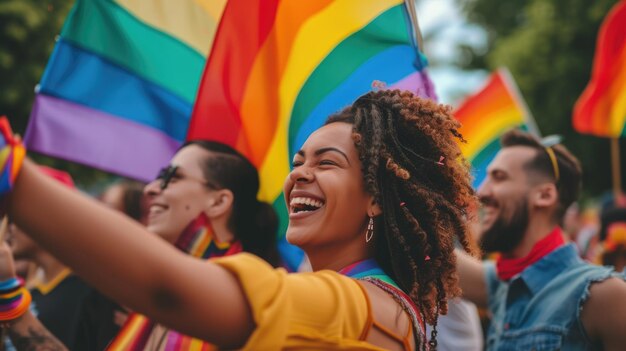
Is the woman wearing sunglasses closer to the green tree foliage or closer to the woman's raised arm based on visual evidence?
the woman's raised arm

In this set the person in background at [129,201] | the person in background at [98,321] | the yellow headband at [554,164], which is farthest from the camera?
the person in background at [129,201]

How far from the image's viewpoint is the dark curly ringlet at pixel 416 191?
2.37 m

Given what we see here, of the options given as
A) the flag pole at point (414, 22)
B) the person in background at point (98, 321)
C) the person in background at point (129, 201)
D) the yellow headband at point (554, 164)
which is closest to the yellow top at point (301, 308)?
the flag pole at point (414, 22)

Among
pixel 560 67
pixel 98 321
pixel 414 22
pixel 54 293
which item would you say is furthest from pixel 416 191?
pixel 560 67

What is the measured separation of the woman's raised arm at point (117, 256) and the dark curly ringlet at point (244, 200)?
85.3 inches

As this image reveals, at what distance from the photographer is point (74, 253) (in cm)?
145

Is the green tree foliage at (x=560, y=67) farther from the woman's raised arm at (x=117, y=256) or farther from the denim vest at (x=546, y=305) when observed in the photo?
the woman's raised arm at (x=117, y=256)

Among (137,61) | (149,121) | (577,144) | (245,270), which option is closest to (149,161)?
(149,121)

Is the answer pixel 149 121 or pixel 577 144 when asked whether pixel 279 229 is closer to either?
pixel 149 121

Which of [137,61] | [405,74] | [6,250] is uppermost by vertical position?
[405,74]

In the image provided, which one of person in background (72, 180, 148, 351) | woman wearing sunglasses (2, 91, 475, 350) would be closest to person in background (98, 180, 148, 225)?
person in background (72, 180, 148, 351)

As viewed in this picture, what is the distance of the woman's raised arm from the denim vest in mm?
2287

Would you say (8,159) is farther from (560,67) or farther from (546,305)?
(560,67)

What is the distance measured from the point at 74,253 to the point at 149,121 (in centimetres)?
318
